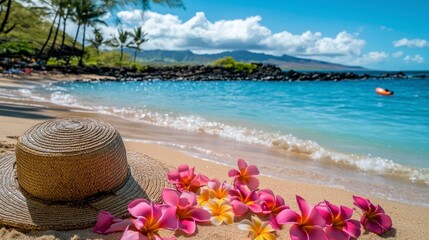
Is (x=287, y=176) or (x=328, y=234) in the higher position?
(x=328, y=234)

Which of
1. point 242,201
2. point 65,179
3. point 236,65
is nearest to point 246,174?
point 242,201

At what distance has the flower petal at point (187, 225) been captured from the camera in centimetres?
182

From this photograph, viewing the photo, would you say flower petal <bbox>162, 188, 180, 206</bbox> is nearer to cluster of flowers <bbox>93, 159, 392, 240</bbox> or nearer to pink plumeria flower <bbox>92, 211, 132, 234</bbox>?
cluster of flowers <bbox>93, 159, 392, 240</bbox>

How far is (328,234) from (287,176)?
1941 millimetres

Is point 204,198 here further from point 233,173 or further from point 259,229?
point 259,229

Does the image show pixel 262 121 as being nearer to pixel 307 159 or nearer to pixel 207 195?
pixel 307 159

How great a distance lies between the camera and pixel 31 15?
3228cm

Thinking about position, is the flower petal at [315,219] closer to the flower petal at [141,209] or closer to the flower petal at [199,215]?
the flower petal at [199,215]

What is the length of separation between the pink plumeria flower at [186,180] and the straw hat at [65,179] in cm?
36

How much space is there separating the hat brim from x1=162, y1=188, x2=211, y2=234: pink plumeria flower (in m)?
0.31

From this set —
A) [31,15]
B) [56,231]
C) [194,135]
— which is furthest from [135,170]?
[31,15]

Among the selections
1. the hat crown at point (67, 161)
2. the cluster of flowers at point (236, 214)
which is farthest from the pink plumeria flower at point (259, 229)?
the hat crown at point (67, 161)

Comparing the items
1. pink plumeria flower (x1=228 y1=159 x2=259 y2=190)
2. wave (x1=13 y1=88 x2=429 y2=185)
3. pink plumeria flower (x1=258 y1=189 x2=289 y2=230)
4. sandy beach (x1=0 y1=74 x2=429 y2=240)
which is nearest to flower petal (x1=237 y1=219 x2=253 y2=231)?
sandy beach (x1=0 y1=74 x2=429 y2=240)

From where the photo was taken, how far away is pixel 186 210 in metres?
1.89
